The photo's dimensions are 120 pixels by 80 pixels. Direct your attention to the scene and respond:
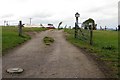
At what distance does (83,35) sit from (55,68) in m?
18.2

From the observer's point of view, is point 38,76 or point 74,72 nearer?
point 38,76

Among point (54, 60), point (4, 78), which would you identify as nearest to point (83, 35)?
point (54, 60)

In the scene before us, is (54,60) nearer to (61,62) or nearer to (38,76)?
(61,62)

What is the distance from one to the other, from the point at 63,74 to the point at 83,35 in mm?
19354

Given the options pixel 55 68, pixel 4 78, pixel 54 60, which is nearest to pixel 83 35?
pixel 54 60

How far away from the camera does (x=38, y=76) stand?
10.9m

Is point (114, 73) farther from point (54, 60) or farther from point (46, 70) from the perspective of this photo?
point (54, 60)

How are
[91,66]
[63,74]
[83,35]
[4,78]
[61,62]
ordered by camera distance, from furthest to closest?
1. [83,35]
2. [61,62]
3. [91,66]
4. [63,74]
5. [4,78]

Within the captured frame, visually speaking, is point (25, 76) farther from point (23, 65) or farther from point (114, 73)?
point (114, 73)

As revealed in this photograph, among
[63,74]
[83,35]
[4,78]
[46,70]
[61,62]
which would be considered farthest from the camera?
[83,35]

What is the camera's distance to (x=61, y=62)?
14.0 meters

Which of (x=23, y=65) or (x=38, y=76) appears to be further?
(x=23, y=65)

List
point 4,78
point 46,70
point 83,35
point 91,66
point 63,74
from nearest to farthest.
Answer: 1. point 4,78
2. point 63,74
3. point 46,70
4. point 91,66
5. point 83,35

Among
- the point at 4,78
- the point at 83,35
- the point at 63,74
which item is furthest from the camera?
the point at 83,35
